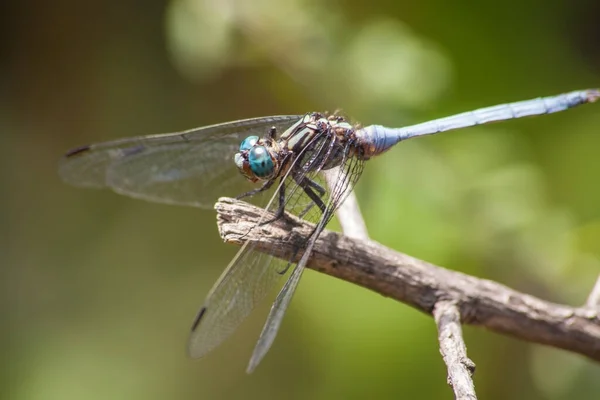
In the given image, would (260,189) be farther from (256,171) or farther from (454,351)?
(454,351)

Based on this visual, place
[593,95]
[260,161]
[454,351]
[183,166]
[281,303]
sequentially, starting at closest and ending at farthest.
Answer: [454,351], [281,303], [260,161], [183,166], [593,95]

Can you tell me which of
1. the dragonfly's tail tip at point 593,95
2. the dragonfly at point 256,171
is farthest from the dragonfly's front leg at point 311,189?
the dragonfly's tail tip at point 593,95

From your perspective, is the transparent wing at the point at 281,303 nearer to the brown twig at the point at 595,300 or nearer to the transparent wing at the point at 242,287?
the transparent wing at the point at 242,287

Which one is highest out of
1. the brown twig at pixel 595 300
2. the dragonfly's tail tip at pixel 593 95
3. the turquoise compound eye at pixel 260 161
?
the dragonfly's tail tip at pixel 593 95

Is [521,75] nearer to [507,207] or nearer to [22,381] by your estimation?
[507,207]

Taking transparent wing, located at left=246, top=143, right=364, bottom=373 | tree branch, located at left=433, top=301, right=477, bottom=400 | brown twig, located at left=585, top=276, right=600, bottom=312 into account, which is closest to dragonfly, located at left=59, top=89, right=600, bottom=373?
transparent wing, located at left=246, top=143, right=364, bottom=373

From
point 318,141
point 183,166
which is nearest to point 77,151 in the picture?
point 183,166

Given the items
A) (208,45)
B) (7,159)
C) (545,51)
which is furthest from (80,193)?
(545,51)
